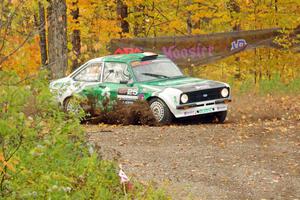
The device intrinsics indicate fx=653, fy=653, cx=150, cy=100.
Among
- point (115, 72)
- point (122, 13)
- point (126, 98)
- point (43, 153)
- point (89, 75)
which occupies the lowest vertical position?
point (126, 98)

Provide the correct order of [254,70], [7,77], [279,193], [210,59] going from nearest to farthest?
[7,77] → [279,193] → [210,59] → [254,70]

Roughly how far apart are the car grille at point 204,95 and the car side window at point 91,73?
2.67 meters

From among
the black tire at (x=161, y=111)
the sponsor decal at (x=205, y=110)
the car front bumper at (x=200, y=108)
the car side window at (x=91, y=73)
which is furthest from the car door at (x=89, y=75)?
the sponsor decal at (x=205, y=110)

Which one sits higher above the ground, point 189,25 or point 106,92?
point 189,25

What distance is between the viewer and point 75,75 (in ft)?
52.0

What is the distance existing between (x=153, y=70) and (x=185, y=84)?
1.17m

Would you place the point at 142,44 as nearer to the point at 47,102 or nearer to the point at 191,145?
the point at 191,145

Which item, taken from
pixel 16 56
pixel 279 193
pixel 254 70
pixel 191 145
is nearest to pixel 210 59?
pixel 254 70

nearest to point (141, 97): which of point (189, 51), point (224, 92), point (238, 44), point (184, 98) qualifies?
point (184, 98)

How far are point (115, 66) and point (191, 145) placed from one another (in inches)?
178

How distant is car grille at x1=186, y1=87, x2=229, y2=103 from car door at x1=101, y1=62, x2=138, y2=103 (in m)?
1.31

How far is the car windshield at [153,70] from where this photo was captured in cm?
1462

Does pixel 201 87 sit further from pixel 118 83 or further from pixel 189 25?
pixel 189 25

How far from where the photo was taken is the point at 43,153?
548cm
